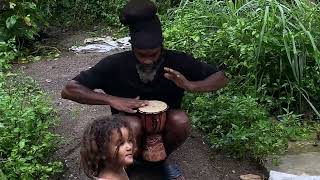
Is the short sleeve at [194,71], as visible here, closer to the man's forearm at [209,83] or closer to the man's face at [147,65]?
the man's forearm at [209,83]

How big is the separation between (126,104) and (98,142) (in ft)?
3.08

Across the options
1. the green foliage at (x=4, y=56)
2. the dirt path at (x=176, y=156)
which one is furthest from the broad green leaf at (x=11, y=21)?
the dirt path at (x=176, y=156)

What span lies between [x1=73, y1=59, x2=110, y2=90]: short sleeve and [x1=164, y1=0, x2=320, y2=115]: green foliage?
167 cm

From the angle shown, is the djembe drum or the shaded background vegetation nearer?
the djembe drum

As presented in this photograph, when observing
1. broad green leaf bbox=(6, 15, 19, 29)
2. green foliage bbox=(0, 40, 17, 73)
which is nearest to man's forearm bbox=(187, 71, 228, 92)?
green foliage bbox=(0, 40, 17, 73)

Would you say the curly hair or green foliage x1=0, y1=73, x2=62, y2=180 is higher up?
the curly hair

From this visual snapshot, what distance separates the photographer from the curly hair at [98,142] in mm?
2959

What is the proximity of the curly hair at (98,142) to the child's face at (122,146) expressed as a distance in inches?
0.6

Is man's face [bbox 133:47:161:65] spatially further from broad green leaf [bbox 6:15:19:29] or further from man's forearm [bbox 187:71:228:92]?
broad green leaf [bbox 6:15:19:29]

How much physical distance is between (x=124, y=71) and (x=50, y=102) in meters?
1.82

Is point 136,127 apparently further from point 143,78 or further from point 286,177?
point 286,177

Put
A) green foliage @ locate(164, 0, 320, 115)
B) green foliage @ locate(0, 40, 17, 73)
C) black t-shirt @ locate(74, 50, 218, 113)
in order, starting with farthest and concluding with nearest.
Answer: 1. green foliage @ locate(0, 40, 17, 73)
2. green foliage @ locate(164, 0, 320, 115)
3. black t-shirt @ locate(74, 50, 218, 113)

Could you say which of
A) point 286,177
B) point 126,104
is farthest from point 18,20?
point 286,177

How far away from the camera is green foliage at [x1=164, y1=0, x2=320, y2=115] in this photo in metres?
5.34
